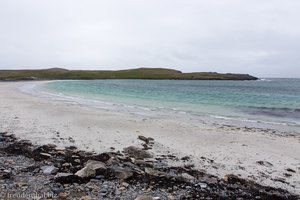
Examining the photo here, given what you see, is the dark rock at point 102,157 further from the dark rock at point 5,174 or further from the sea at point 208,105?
the sea at point 208,105

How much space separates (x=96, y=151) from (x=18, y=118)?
9405 millimetres

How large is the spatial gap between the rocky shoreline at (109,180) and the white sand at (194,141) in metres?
1.06

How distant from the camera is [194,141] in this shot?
14.1 metres

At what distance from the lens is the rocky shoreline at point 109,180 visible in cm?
698

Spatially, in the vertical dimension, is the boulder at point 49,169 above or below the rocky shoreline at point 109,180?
above

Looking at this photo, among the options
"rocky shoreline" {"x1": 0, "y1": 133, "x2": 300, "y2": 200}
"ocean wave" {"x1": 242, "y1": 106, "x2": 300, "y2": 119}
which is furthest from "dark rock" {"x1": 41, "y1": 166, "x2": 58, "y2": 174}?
"ocean wave" {"x1": 242, "y1": 106, "x2": 300, "y2": 119}

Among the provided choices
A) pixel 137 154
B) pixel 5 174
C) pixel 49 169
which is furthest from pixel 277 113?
pixel 5 174

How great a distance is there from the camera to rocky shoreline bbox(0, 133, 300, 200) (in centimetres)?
698

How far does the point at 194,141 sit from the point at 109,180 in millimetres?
7064

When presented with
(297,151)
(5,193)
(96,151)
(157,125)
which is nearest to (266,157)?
(297,151)

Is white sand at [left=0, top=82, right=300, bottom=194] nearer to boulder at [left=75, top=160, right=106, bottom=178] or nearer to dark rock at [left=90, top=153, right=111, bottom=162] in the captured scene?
dark rock at [left=90, top=153, right=111, bottom=162]

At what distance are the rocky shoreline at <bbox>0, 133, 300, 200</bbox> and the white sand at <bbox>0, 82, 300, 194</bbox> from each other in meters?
1.06

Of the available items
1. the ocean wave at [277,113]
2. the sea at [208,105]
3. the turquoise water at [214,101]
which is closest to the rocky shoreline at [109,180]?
the sea at [208,105]

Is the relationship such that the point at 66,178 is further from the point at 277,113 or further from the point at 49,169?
the point at 277,113
